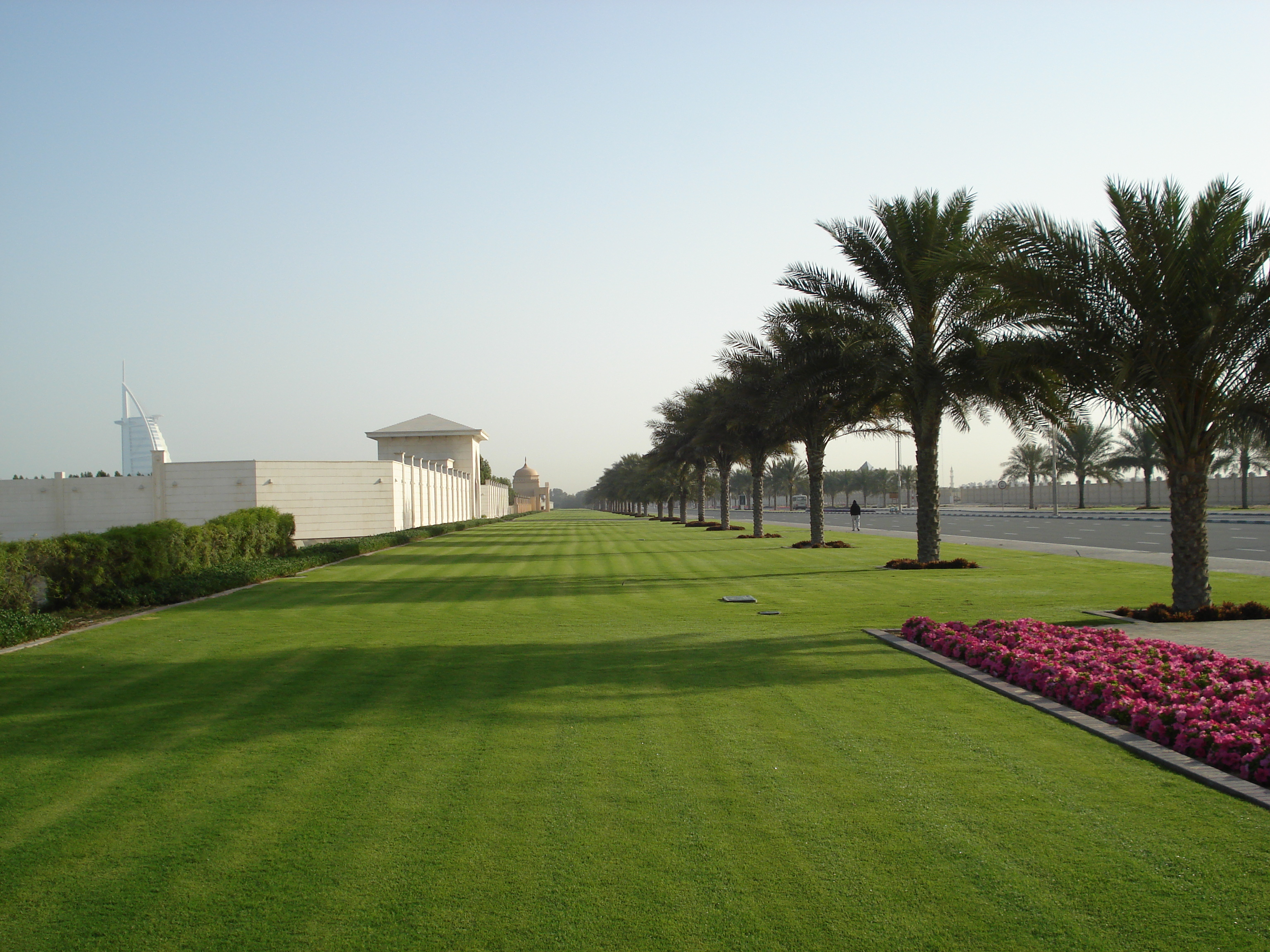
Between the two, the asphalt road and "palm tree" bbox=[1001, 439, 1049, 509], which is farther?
"palm tree" bbox=[1001, 439, 1049, 509]

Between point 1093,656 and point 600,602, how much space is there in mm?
7760

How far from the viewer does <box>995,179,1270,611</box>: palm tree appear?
10562 mm

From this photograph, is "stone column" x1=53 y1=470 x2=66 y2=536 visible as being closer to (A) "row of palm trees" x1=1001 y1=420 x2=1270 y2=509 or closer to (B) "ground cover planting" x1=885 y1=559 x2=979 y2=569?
(B) "ground cover planting" x1=885 y1=559 x2=979 y2=569

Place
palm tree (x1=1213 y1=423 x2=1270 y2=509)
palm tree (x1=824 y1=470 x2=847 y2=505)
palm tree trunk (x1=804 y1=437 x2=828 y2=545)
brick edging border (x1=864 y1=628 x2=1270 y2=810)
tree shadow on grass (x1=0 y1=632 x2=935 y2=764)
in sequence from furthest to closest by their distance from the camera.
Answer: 1. palm tree (x1=824 y1=470 x2=847 y2=505)
2. palm tree (x1=1213 y1=423 x2=1270 y2=509)
3. palm tree trunk (x1=804 y1=437 x2=828 y2=545)
4. tree shadow on grass (x1=0 y1=632 x2=935 y2=764)
5. brick edging border (x1=864 y1=628 x2=1270 y2=810)

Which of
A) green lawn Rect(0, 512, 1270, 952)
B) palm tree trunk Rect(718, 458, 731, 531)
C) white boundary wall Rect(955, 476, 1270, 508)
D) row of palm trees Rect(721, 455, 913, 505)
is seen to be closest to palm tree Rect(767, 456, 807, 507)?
row of palm trees Rect(721, 455, 913, 505)

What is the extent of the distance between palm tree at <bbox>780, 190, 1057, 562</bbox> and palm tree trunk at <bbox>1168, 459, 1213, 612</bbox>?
6.65m

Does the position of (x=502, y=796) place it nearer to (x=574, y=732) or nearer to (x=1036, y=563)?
(x=574, y=732)

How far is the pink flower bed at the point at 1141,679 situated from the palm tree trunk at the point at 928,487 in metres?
10.1

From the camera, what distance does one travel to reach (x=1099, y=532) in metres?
32.9

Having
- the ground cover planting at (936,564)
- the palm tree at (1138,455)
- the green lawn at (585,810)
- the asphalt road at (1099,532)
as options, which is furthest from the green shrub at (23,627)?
the palm tree at (1138,455)

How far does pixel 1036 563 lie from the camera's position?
1936 cm

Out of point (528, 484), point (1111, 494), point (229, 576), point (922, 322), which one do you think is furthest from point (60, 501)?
point (528, 484)

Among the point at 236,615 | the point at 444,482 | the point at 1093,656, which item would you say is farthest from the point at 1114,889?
the point at 444,482

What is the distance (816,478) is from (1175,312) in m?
18.2
